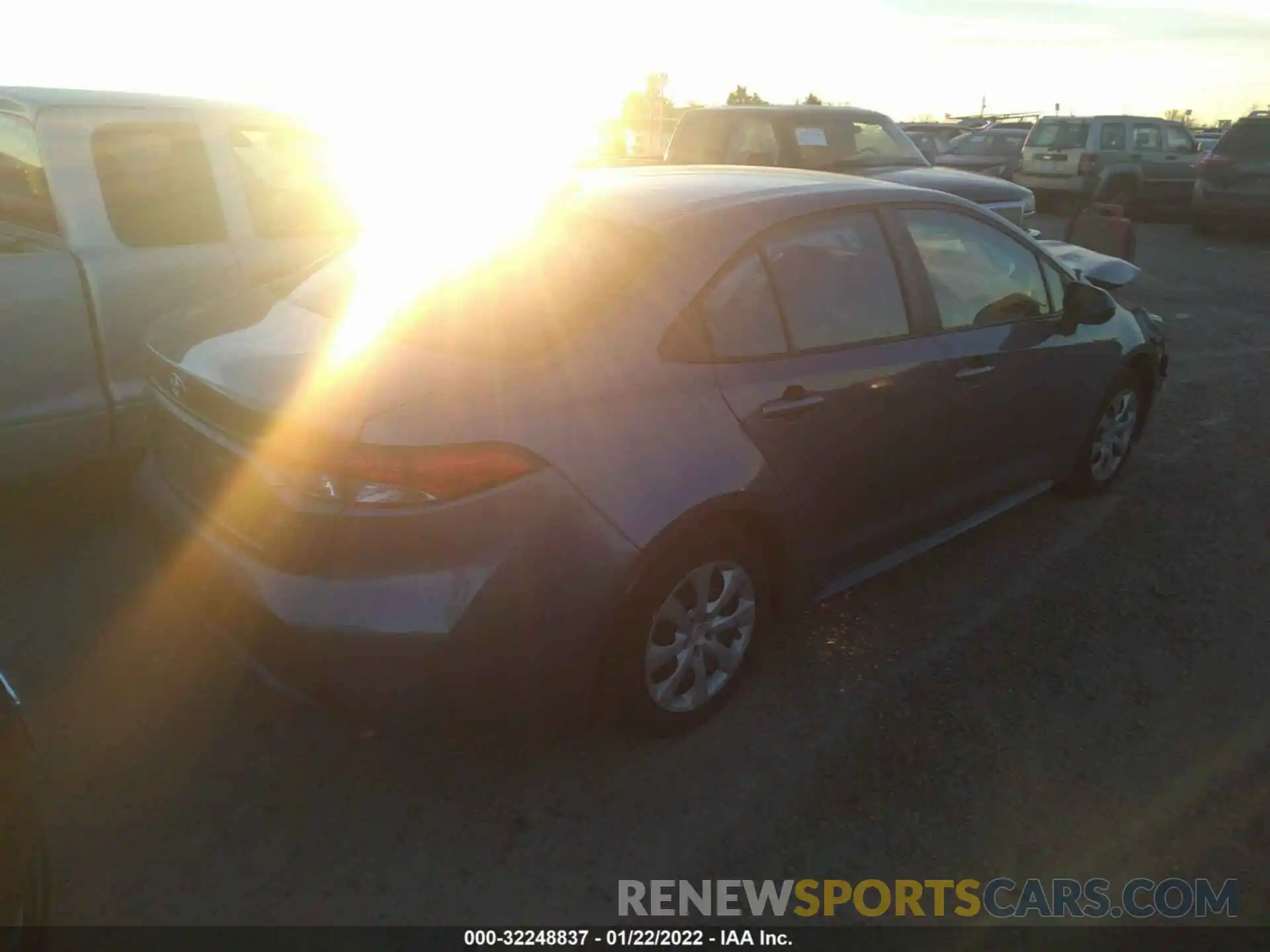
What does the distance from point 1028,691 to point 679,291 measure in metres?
1.82

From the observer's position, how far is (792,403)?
2990 millimetres

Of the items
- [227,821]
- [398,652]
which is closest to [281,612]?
[398,652]

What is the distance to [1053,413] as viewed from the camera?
14.0 ft

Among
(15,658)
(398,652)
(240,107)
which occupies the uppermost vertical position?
(240,107)

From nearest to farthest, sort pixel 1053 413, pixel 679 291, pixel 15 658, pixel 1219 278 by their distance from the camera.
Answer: pixel 679 291, pixel 15 658, pixel 1053 413, pixel 1219 278

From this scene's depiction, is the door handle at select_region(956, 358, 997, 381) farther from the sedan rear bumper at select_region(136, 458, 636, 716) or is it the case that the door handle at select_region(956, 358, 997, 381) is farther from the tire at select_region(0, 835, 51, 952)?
the tire at select_region(0, 835, 51, 952)

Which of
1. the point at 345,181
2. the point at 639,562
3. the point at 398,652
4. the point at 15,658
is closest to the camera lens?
the point at 398,652

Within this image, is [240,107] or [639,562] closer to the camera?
[639,562]

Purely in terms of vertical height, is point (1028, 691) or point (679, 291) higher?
point (679, 291)

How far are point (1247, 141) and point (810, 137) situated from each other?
8698mm

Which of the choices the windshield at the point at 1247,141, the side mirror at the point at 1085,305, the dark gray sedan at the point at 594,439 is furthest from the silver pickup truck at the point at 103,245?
the windshield at the point at 1247,141

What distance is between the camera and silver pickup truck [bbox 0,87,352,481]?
3.96 m

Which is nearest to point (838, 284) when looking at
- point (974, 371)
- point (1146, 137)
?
point (974, 371)

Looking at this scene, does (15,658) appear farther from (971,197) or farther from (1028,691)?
(971,197)
